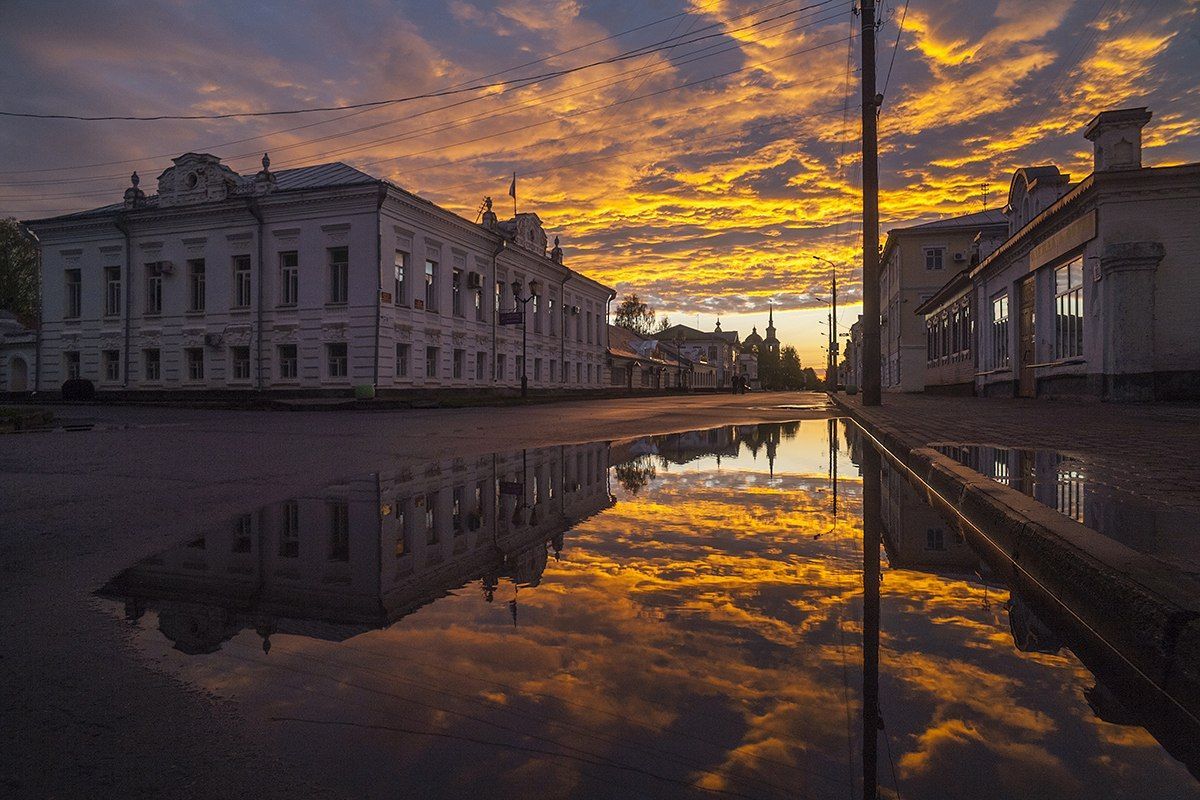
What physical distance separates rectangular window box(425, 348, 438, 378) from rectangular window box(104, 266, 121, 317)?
16.2 meters

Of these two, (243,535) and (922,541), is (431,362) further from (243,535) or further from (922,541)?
(922,541)

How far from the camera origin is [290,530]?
4.26m

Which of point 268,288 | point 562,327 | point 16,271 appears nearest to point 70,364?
point 268,288

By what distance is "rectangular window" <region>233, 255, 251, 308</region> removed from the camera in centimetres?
3147

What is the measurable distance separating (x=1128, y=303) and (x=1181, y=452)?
1244cm

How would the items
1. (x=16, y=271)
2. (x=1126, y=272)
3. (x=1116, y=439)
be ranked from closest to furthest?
(x=1116, y=439) → (x=1126, y=272) → (x=16, y=271)

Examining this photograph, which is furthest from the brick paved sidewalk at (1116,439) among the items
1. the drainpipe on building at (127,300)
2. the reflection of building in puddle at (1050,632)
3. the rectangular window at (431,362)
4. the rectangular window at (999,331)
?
the drainpipe on building at (127,300)

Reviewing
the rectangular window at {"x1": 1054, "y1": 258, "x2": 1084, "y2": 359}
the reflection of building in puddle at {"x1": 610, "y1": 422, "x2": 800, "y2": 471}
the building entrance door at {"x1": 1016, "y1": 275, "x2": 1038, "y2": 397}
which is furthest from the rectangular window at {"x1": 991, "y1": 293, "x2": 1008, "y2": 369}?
the reflection of building in puddle at {"x1": 610, "y1": 422, "x2": 800, "y2": 471}

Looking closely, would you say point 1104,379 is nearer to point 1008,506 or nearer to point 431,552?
point 1008,506

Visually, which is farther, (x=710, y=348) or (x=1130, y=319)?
(x=710, y=348)

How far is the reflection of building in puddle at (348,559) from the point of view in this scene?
274cm

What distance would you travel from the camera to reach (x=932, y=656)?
7.79 feet

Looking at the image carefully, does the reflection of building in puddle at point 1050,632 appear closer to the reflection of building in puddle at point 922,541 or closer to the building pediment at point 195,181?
the reflection of building in puddle at point 922,541

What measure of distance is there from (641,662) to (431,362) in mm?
31802
